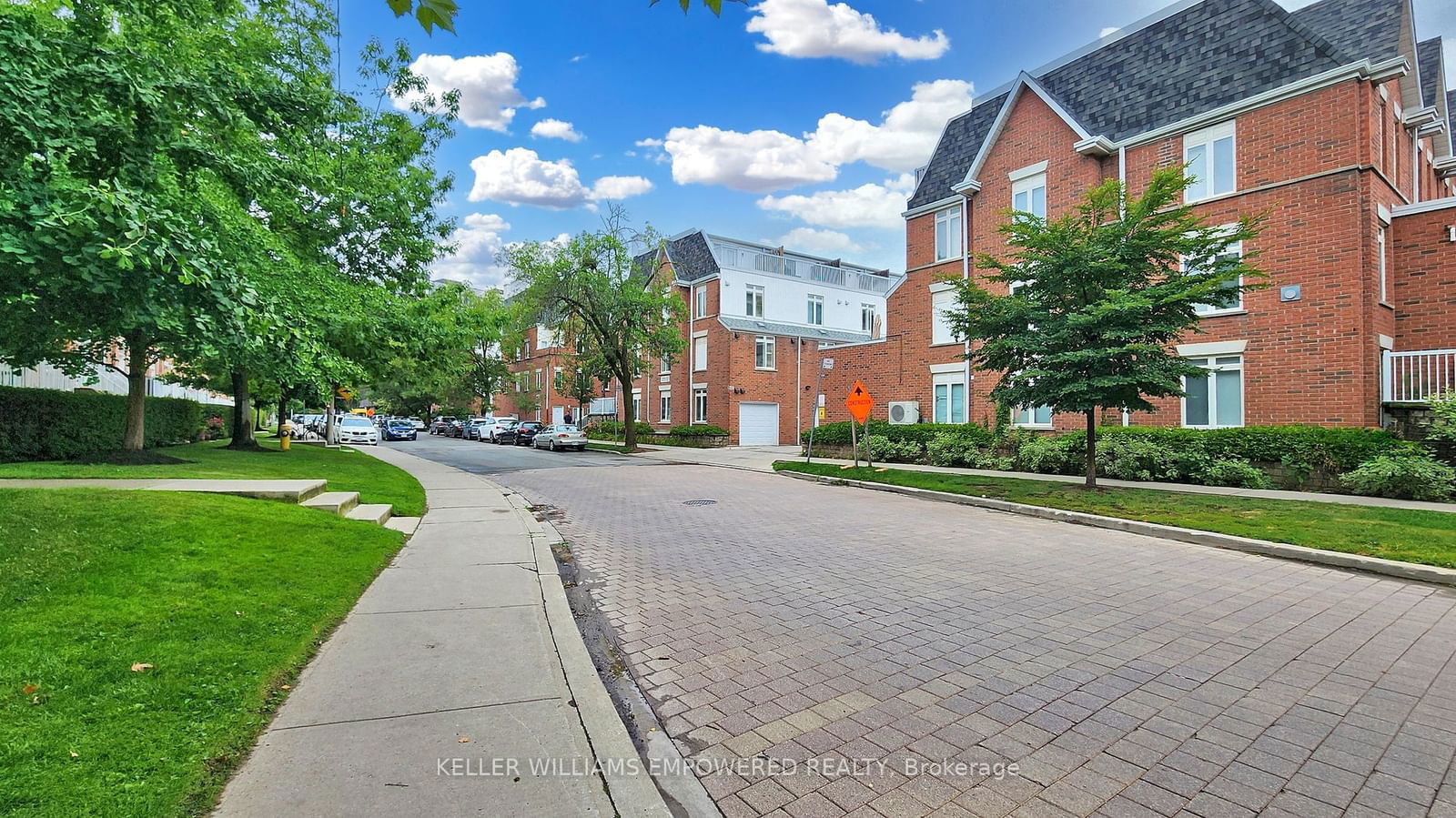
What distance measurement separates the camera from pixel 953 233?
23062 millimetres

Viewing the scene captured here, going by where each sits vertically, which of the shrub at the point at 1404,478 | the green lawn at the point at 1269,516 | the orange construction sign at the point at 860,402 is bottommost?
the green lawn at the point at 1269,516

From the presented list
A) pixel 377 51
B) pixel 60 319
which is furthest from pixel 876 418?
pixel 60 319

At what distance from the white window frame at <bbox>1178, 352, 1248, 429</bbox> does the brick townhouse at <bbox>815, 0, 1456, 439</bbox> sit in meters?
0.04

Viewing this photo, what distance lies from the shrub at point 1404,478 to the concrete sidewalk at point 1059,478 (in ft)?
0.70

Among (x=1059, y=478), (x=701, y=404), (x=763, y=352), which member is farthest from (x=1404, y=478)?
(x=701, y=404)

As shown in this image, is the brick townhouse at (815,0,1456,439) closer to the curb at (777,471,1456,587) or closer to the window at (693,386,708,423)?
the curb at (777,471,1456,587)

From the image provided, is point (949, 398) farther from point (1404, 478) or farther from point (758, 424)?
point (758, 424)

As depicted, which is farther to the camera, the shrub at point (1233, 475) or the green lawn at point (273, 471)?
the shrub at point (1233, 475)

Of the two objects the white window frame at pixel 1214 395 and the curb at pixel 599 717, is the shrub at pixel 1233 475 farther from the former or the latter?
the curb at pixel 599 717

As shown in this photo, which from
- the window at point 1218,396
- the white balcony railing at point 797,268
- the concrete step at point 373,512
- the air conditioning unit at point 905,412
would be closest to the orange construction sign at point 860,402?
the air conditioning unit at point 905,412

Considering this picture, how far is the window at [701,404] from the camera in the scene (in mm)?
36156

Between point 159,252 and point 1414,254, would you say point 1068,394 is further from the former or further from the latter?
point 159,252

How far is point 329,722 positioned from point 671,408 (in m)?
36.0

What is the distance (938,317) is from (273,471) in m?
19.4
